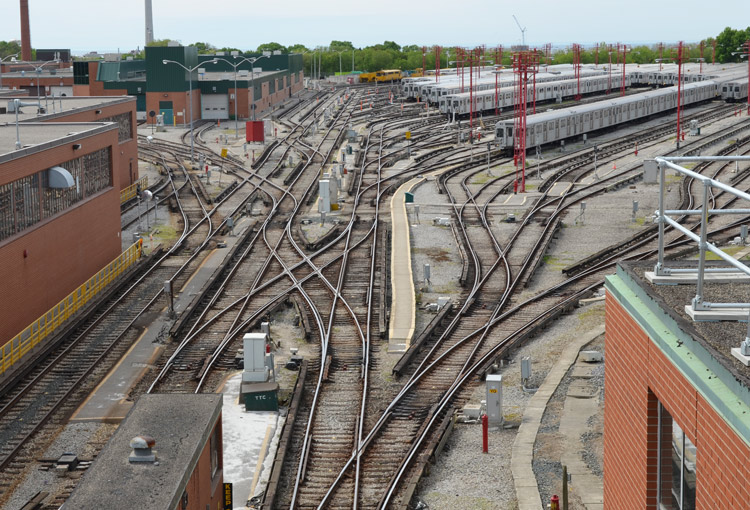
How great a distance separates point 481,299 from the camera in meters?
28.3

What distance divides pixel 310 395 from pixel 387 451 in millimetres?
3411

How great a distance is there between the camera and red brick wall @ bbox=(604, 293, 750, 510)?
754cm

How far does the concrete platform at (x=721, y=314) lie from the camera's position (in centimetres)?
883

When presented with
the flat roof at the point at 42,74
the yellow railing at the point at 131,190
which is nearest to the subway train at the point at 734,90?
the flat roof at the point at 42,74

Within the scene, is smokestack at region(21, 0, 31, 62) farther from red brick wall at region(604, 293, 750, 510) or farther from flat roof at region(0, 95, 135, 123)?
red brick wall at region(604, 293, 750, 510)

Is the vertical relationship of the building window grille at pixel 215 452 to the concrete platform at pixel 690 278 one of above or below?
below

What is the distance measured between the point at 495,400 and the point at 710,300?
377 inches

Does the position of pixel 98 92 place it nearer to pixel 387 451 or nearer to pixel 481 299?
pixel 481 299

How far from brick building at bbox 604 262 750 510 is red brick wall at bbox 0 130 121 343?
55.8 feet

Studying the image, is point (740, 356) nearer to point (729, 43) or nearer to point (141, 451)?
point (141, 451)

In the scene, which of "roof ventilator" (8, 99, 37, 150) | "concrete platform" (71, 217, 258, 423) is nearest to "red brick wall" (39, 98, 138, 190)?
"roof ventilator" (8, 99, 37, 150)

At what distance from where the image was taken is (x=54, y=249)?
2784cm

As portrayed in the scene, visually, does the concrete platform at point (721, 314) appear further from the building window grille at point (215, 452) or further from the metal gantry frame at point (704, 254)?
the building window grille at point (215, 452)

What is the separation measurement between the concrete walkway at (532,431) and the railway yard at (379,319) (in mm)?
55
